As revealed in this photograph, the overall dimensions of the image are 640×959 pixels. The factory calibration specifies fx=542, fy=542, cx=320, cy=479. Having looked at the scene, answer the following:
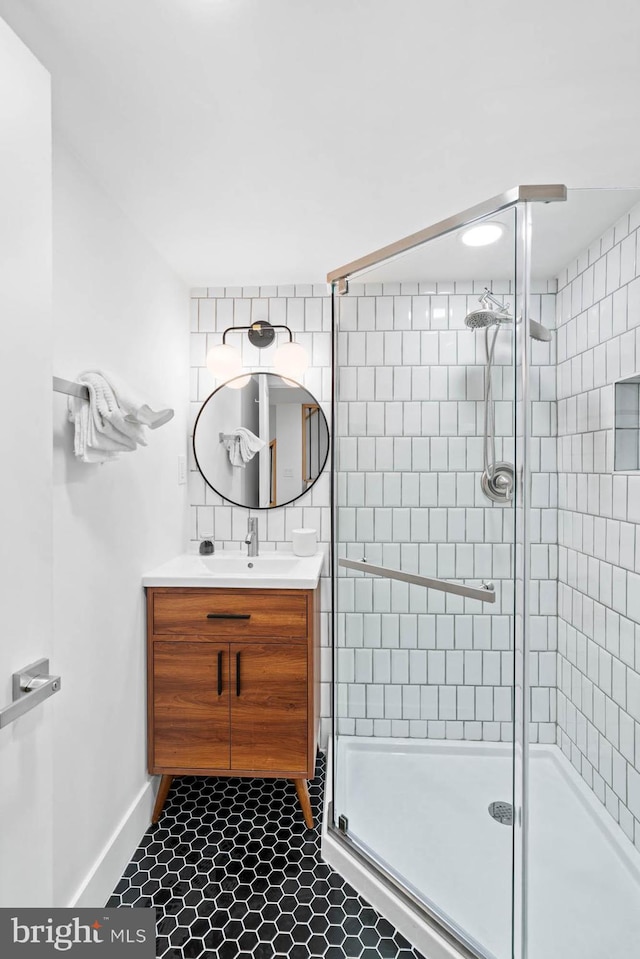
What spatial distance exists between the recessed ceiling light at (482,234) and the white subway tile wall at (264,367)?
1385 millimetres

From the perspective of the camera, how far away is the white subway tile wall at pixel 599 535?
1.34 meters

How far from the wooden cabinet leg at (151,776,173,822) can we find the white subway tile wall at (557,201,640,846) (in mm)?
1614

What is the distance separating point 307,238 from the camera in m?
2.24

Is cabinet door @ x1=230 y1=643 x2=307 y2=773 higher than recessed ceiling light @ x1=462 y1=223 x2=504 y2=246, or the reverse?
recessed ceiling light @ x1=462 y1=223 x2=504 y2=246

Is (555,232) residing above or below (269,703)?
above

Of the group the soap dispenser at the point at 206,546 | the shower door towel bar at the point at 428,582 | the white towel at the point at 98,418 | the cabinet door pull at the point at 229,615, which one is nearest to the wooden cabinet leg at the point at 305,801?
the cabinet door pull at the point at 229,615

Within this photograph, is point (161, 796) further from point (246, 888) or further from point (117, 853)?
point (246, 888)

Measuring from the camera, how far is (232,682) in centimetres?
216

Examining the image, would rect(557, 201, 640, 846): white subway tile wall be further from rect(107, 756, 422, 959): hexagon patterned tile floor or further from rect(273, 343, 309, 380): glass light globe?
rect(273, 343, 309, 380): glass light globe

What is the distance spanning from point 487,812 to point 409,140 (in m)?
1.90

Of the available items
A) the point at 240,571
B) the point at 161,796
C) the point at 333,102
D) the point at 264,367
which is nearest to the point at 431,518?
the point at 333,102

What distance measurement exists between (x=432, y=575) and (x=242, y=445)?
57.8 inches

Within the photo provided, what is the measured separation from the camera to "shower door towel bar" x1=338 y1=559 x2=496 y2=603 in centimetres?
148

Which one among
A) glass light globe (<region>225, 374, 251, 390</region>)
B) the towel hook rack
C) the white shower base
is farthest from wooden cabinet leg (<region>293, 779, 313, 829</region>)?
glass light globe (<region>225, 374, 251, 390</region>)
